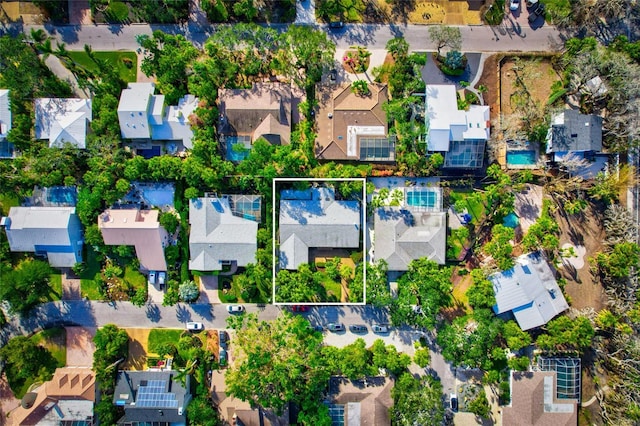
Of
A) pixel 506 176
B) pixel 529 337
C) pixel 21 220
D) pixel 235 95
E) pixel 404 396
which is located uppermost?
pixel 235 95

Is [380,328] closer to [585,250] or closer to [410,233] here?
[410,233]

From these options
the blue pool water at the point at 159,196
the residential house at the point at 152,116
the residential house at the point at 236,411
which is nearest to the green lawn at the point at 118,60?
the residential house at the point at 152,116

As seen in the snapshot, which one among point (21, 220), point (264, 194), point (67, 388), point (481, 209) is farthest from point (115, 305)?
point (481, 209)

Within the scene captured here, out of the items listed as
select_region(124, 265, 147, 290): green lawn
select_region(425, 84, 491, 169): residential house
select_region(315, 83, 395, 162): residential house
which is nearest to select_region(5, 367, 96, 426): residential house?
select_region(124, 265, 147, 290): green lawn

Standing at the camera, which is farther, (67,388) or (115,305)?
(115,305)

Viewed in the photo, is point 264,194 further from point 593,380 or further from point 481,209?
point 593,380

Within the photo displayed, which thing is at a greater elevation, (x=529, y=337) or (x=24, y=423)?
(x=529, y=337)
